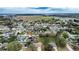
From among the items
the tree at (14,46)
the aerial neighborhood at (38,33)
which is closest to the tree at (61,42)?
the aerial neighborhood at (38,33)

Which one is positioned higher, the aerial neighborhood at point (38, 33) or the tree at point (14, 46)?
the aerial neighborhood at point (38, 33)

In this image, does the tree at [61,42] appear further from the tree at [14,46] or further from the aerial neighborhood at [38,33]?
the tree at [14,46]

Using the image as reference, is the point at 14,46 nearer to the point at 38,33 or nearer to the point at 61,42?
the point at 38,33

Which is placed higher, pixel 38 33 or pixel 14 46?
pixel 38 33

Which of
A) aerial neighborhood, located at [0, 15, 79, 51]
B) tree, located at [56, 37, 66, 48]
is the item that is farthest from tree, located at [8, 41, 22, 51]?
tree, located at [56, 37, 66, 48]

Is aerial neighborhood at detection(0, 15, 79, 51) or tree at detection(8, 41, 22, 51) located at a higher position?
aerial neighborhood at detection(0, 15, 79, 51)

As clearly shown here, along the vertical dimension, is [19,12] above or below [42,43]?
above

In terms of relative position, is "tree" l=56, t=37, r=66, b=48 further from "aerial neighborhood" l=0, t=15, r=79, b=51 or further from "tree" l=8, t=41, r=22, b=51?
"tree" l=8, t=41, r=22, b=51

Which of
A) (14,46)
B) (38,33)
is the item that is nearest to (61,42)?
(38,33)
